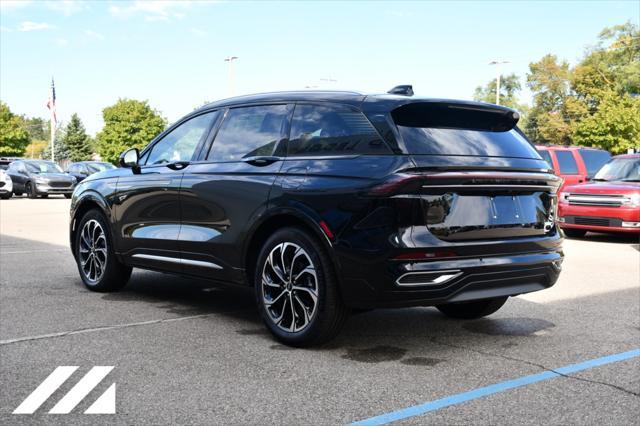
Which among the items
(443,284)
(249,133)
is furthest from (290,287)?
(249,133)

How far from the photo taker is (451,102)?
515cm

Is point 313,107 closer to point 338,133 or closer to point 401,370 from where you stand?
point 338,133

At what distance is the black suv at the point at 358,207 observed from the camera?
466cm

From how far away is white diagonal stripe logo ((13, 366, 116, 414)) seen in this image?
3.82m

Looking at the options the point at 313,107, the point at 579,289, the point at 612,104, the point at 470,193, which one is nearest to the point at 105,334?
the point at 313,107

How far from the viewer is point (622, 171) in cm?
1454

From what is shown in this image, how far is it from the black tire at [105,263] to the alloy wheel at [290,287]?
2.39 metres

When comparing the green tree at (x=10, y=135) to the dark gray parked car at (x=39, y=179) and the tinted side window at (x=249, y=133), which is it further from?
the tinted side window at (x=249, y=133)

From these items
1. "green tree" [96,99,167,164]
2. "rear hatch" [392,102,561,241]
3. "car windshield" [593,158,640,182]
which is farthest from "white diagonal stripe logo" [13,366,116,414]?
"green tree" [96,99,167,164]

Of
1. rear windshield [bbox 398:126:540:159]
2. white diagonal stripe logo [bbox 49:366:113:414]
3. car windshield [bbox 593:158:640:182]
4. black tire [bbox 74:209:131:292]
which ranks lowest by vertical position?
white diagonal stripe logo [bbox 49:366:113:414]

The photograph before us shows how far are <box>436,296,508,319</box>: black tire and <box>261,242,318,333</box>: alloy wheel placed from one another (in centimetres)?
154

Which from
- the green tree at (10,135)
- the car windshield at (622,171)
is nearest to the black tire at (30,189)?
the car windshield at (622,171)

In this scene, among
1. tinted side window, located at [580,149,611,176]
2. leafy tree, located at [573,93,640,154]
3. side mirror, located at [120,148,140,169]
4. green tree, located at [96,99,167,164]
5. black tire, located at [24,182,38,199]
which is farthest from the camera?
green tree, located at [96,99,167,164]

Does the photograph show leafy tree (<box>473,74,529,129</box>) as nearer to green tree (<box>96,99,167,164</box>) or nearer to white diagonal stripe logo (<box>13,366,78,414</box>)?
green tree (<box>96,99,167,164</box>)
